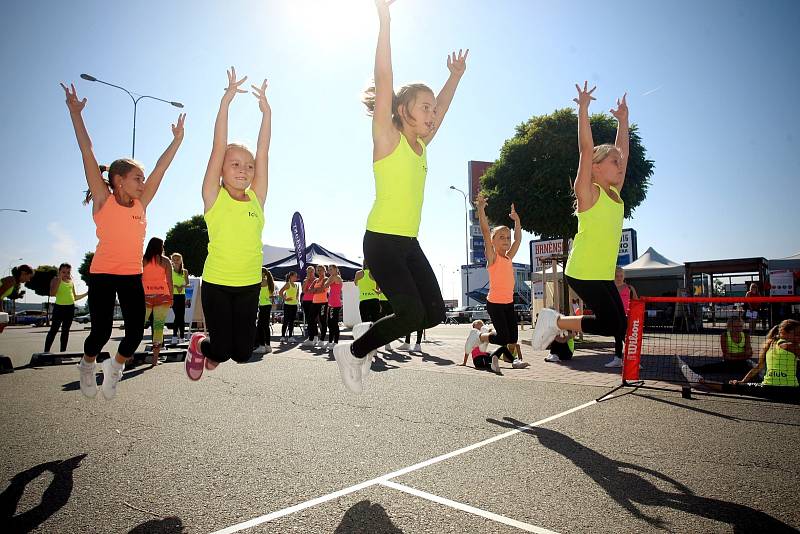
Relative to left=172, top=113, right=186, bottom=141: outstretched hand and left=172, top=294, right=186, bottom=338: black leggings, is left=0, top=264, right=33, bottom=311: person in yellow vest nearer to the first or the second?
left=172, top=294, right=186, bottom=338: black leggings

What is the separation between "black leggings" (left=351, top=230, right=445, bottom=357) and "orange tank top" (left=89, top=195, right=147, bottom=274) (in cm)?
212

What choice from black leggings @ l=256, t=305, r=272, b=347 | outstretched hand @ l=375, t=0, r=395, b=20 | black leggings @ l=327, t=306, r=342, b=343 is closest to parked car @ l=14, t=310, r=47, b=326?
black leggings @ l=256, t=305, r=272, b=347

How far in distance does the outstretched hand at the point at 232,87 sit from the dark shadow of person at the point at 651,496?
3.60 meters

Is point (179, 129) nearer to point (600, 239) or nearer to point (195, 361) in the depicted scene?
point (195, 361)

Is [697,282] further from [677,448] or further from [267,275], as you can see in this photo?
[677,448]

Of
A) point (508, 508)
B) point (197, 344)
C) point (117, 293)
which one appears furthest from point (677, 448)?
point (117, 293)

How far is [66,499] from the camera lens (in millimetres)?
2600

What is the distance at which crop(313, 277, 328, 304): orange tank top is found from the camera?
1227cm

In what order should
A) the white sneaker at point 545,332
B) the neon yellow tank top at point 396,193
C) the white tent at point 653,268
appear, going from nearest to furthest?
the neon yellow tank top at point 396,193, the white sneaker at point 545,332, the white tent at point 653,268

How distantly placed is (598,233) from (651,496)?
2.15 metres

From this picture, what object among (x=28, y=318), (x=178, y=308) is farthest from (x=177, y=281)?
(x=28, y=318)

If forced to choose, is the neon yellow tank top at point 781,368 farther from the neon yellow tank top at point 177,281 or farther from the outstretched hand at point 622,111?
the neon yellow tank top at point 177,281

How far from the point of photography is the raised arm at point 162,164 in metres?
4.12

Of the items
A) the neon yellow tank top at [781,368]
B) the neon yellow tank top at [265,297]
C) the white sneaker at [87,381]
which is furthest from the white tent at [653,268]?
the white sneaker at [87,381]
